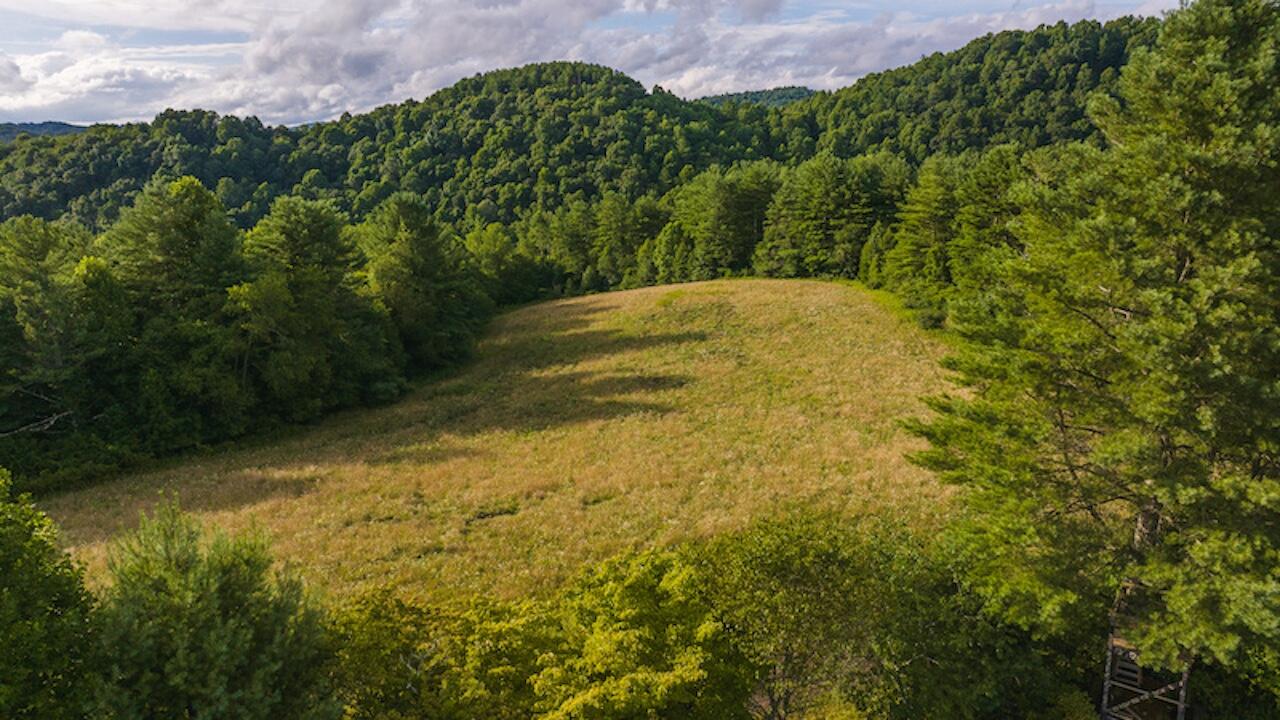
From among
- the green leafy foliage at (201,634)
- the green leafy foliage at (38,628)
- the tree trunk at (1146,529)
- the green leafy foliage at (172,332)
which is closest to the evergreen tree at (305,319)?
the green leafy foliage at (172,332)

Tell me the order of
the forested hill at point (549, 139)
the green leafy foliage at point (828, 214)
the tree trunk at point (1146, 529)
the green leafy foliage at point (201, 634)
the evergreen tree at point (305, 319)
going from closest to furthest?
the green leafy foliage at point (201, 634), the tree trunk at point (1146, 529), the evergreen tree at point (305, 319), the green leafy foliage at point (828, 214), the forested hill at point (549, 139)

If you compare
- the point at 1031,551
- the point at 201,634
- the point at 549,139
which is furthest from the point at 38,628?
the point at 549,139

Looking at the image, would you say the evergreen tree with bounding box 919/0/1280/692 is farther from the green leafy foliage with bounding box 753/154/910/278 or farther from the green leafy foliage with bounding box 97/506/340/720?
the green leafy foliage with bounding box 753/154/910/278

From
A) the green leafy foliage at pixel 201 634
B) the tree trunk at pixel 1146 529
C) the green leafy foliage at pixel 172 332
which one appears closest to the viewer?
the green leafy foliage at pixel 201 634

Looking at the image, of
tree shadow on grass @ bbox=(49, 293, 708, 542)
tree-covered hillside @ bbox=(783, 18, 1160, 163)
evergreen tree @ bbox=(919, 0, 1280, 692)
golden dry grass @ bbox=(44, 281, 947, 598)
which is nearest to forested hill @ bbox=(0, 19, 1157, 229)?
tree-covered hillside @ bbox=(783, 18, 1160, 163)

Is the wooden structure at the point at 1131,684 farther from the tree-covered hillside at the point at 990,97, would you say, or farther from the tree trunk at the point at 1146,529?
the tree-covered hillside at the point at 990,97

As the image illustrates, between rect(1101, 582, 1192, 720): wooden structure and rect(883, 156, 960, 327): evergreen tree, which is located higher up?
rect(883, 156, 960, 327): evergreen tree

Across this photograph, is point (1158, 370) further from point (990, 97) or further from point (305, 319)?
point (990, 97)
